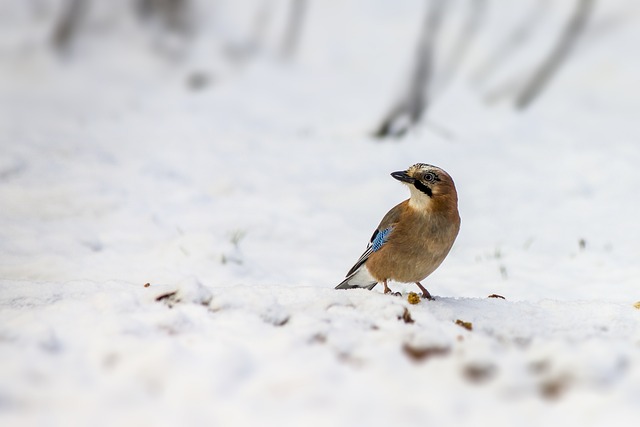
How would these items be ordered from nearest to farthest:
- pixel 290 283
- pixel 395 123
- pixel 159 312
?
pixel 159 312 < pixel 290 283 < pixel 395 123

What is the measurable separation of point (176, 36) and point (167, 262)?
25.8ft

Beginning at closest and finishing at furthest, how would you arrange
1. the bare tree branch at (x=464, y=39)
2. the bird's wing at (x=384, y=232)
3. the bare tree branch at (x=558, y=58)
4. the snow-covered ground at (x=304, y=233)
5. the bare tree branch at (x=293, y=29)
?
the snow-covered ground at (x=304, y=233)
the bird's wing at (x=384, y=232)
the bare tree branch at (x=558, y=58)
the bare tree branch at (x=464, y=39)
the bare tree branch at (x=293, y=29)

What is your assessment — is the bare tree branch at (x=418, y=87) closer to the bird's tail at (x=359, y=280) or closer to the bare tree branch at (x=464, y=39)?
the bare tree branch at (x=464, y=39)

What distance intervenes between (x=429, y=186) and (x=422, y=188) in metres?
0.04

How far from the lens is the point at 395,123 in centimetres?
820

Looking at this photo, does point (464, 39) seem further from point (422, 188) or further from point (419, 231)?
point (419, 231)

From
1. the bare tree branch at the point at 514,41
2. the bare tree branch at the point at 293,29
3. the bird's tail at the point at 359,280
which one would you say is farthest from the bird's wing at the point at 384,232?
the bare tree branch at the point at 293,29

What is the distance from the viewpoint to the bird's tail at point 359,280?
13.3 ft

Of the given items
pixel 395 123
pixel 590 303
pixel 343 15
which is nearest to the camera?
pixel 590 303

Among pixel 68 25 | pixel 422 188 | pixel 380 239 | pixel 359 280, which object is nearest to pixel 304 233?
pixel 359 280

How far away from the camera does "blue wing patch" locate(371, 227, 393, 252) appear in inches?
150

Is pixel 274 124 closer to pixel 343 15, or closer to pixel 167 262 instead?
pixel 343 15

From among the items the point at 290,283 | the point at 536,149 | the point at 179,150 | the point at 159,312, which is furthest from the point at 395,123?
the point at 159,312

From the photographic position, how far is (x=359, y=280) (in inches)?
163
